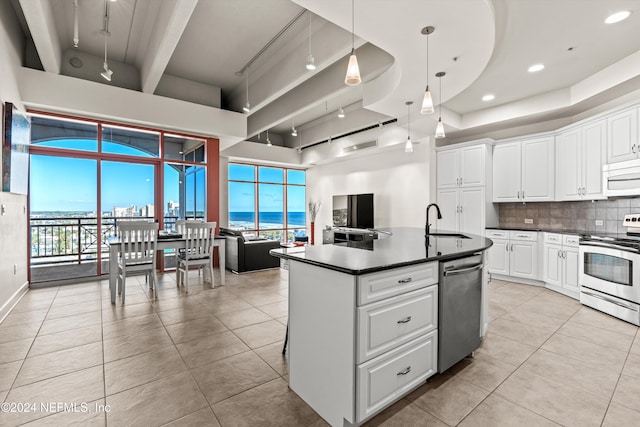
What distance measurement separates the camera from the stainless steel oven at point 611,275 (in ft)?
10.8

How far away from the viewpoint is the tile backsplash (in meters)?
4.25

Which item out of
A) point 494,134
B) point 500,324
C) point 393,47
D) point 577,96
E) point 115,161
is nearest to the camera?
point 393,47

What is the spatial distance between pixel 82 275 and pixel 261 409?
495 cm

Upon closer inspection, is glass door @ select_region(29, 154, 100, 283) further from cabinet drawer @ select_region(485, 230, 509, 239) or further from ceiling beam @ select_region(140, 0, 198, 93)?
cabinet drawer @ select_region(485, 230, 509, 239)

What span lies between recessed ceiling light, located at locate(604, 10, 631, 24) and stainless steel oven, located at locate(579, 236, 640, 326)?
2.35 m

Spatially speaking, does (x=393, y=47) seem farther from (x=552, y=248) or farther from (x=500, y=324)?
(x=552, y=248)

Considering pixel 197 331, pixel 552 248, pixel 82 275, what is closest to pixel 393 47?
pixel 197 331

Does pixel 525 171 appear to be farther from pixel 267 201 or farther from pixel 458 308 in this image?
pixel 267 201

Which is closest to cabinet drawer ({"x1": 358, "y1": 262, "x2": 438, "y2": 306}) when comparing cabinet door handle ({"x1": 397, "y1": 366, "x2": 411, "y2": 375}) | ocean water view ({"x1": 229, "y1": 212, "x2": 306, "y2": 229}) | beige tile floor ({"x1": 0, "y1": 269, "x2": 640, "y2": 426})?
cabinet door handle ({"x1": 397, "y1": 366, "x2": 411, "y2": 375})

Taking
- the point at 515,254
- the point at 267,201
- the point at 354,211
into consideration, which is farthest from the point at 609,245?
the point at 267,201

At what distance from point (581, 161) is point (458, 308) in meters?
3.84

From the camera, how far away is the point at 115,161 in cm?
546

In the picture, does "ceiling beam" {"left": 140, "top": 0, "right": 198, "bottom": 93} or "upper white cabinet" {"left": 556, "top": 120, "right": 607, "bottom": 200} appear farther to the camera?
"upper white cabinet" {"left": 556, "top": 120, "right": 607, "bottom": 200}

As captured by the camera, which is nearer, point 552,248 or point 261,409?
point 261,409
